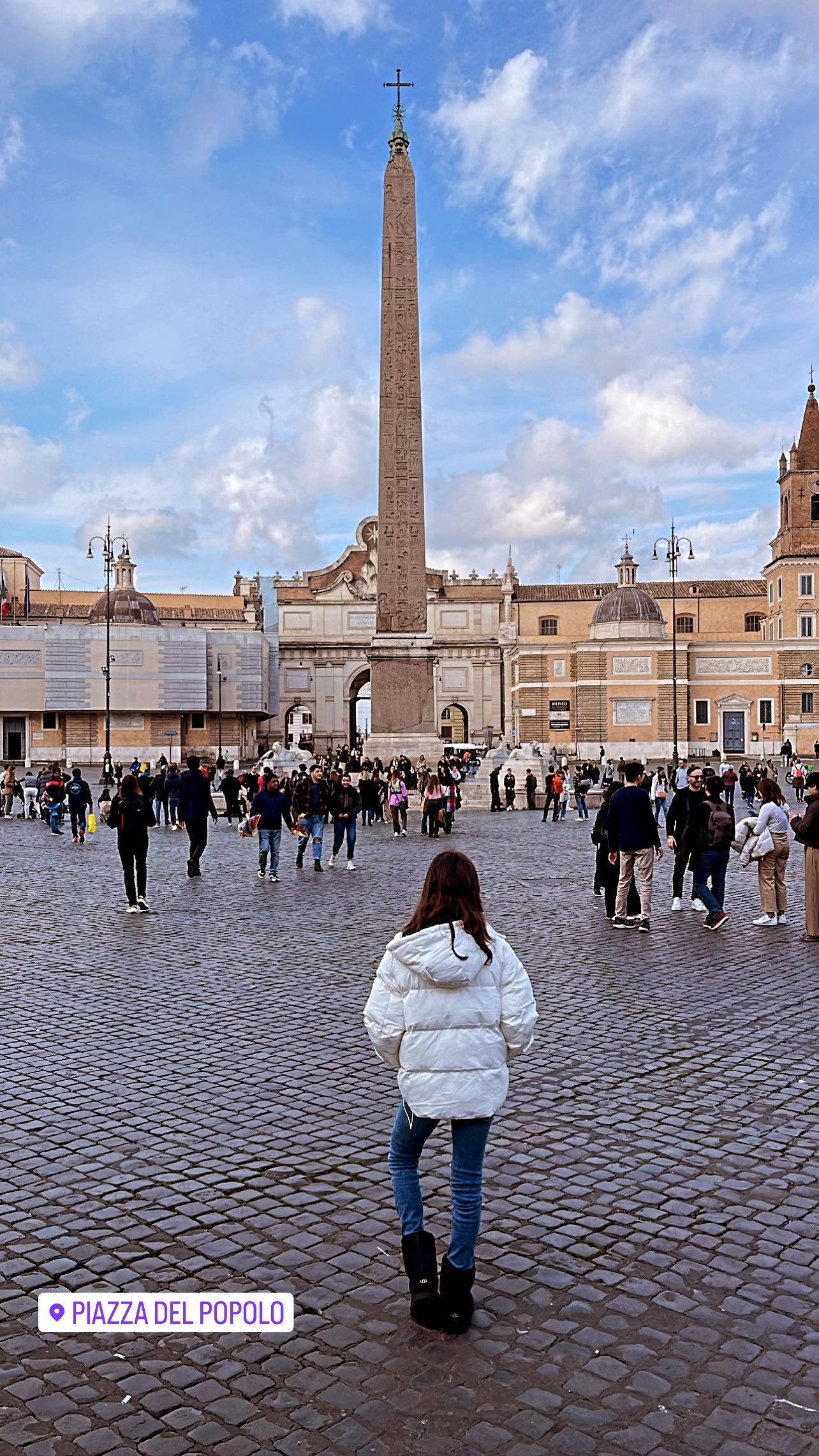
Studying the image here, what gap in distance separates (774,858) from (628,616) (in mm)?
41153

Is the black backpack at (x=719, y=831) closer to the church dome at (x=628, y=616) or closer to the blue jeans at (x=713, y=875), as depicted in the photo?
Result: the blue jeans at (x=713, y=875)

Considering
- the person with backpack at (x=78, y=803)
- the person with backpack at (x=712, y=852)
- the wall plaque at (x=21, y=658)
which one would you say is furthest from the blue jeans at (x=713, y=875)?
the wall plaque at (x=21, y=658)

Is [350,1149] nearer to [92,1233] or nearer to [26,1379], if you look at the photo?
[92,1233]

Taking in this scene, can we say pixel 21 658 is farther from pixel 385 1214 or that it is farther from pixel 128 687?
pixel 385 1214

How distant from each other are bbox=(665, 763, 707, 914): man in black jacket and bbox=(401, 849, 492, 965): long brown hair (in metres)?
6.89

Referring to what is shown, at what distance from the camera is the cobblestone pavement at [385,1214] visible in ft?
8.75

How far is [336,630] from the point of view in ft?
206

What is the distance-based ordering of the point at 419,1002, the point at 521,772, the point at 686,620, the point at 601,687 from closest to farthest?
the point at 419,1002, the point at 521,772, the point at 601,687, the point at 686,620

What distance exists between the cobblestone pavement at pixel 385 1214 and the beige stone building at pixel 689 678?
137 feet

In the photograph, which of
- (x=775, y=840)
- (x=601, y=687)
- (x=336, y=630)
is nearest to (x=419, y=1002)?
(x=775, y=840)

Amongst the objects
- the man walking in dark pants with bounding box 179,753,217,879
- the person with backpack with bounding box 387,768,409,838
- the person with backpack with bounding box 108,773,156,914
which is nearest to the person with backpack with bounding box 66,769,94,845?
the person with backpack with bounding box 387,768,409,838

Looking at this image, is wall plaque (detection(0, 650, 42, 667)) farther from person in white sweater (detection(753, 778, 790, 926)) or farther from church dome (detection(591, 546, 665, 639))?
person in white sweater (detection(753, 778, 790, 926))

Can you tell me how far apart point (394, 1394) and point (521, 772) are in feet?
93.3

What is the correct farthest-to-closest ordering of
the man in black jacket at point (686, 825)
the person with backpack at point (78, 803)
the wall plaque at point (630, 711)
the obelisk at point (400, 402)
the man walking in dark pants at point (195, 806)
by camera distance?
the wall plaque at point (630, 711), the obelisk at point (400, 402), the person with backpack at point (78, 803), the man walking in dark pants at point (195, 806), the man in black jacket at point (686, 825)
